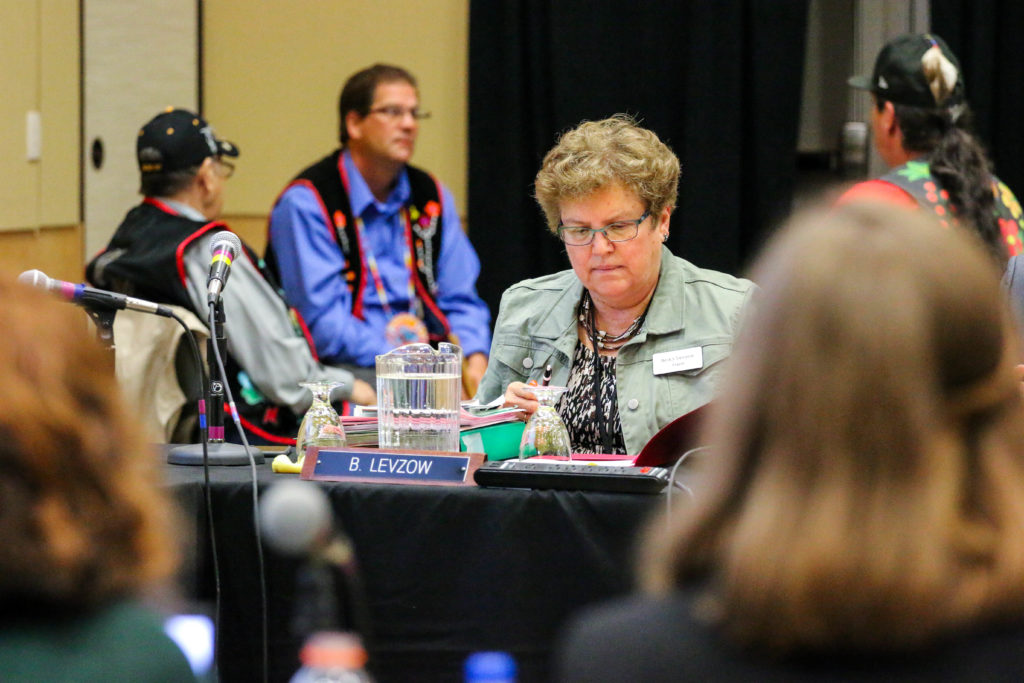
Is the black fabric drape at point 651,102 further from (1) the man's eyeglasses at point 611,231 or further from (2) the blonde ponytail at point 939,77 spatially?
(1) the man's eyeglasses at point 611,231

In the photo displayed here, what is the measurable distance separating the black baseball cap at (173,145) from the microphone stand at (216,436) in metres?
1.25

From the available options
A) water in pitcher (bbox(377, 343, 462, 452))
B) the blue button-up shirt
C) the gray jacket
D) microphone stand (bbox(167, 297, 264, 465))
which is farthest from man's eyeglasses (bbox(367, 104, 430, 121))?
water in pitcher (bbox(377, 343, 462, 452))

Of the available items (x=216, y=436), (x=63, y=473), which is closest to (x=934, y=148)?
(x=216, y=436)

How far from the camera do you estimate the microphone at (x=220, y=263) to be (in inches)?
84.6

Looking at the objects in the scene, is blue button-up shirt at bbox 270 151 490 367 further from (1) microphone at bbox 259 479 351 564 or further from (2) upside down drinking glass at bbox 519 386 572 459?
(1) microphone at bbox 259 479 351 564

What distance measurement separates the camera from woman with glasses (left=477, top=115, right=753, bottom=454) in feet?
7.86

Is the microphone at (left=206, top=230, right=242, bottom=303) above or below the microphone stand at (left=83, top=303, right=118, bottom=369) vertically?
above

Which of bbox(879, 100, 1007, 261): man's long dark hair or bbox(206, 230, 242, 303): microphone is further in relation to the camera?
bbox(879, 100, 1007, 261): man's long dark hair

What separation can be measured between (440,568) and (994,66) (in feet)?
11.0

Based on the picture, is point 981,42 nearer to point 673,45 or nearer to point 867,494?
point 673,45

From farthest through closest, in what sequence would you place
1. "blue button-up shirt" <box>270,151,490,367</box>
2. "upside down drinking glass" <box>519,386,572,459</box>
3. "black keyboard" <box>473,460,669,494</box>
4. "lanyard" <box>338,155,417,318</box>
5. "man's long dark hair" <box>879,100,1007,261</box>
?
"lanyard" <box>338,155,417,318</box>
"blue button-up shirt" <box>270,151,490,367</box>
"man's long dark hair" <box>879,100,1007,261</box>
"upside down drinking glass" <box>519,386,572,459</box>
"black keyboard" <box>473,460,669,494</box>

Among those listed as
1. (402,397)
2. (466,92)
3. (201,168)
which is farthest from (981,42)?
(402,397)

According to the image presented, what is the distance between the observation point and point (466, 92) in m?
4.68

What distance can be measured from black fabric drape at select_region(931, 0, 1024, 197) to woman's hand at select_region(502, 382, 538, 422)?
2810 millimetres
